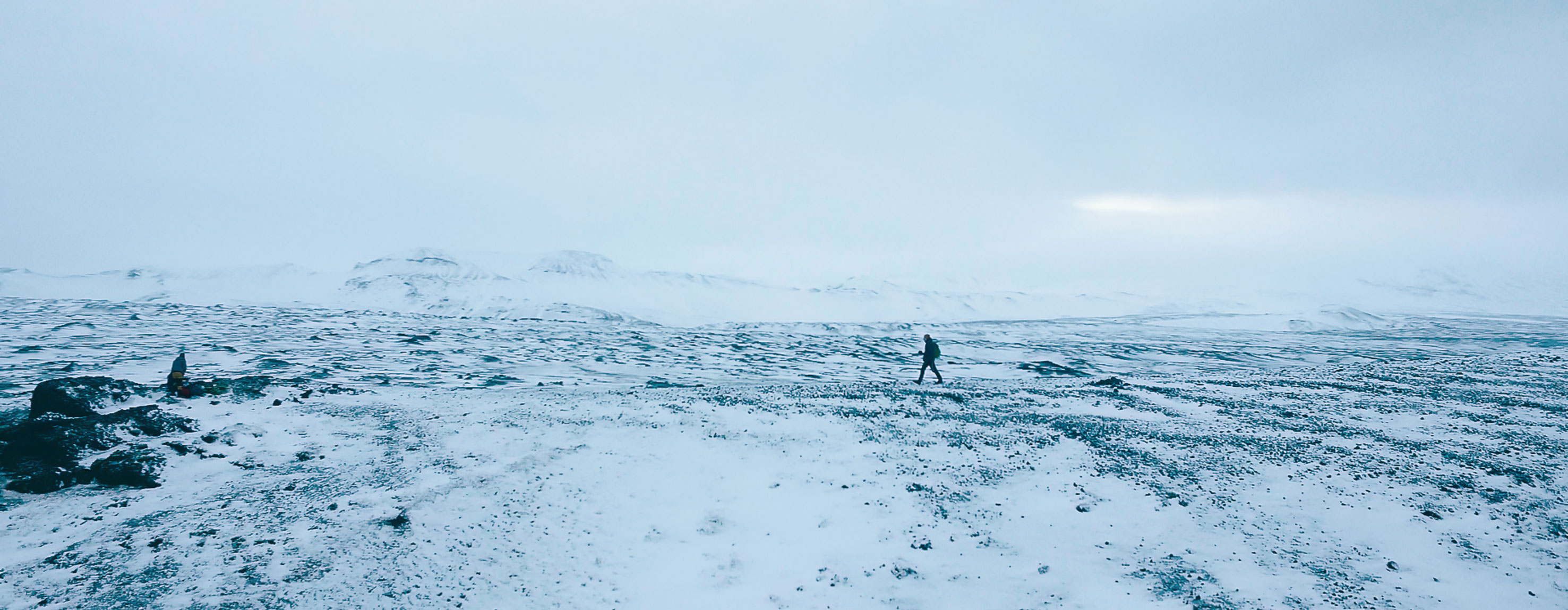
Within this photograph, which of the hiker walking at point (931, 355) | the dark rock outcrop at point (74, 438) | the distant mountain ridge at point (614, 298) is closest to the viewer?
the dark rock outcrop at point (74, 438)

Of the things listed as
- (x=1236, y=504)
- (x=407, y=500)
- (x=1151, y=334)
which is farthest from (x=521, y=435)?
(x=1151, y=334)

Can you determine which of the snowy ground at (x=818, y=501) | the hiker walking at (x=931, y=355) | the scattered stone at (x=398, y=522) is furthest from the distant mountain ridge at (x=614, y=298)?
the scattered stone at (x=398, y=522)

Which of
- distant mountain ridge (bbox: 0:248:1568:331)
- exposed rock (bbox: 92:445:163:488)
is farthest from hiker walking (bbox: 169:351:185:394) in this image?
distant mountain ridge (bbox: 0:248:1568:331)

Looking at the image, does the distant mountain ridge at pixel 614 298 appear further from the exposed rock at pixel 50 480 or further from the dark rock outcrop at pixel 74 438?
the exposed rock at pixel 50 480

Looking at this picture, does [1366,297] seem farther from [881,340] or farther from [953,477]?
[953,477]

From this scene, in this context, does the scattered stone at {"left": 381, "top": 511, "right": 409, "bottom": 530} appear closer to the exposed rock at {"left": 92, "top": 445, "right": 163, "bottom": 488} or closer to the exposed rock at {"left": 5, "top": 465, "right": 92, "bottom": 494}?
the exposed rock at {"left": 92, "top": 445, "right": 163, "bottom": 488}

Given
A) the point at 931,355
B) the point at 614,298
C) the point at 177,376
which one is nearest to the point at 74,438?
the point at 177,376

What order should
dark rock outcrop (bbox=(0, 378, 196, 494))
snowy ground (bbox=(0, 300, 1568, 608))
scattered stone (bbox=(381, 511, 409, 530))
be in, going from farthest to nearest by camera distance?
dark rock outcrop (bbox=(0, 378, 196, 494)) < scattered stone (bbox=(381, 511, 409, 530)) < snowy ground (bbox=(0, 300, 1568, 608))

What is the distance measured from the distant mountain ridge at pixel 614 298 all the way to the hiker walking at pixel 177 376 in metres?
46.9

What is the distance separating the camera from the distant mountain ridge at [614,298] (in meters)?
73.3

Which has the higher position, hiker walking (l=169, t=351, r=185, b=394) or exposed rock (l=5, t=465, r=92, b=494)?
hiker walking (l=169, t=351, r=185, b=394)

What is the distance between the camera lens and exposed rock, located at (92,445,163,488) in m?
9.11

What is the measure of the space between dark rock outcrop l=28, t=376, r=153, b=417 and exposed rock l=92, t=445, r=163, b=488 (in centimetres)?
334

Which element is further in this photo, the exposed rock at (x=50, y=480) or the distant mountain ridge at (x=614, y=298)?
the distant mountain ridge at (x=614, y=298)
